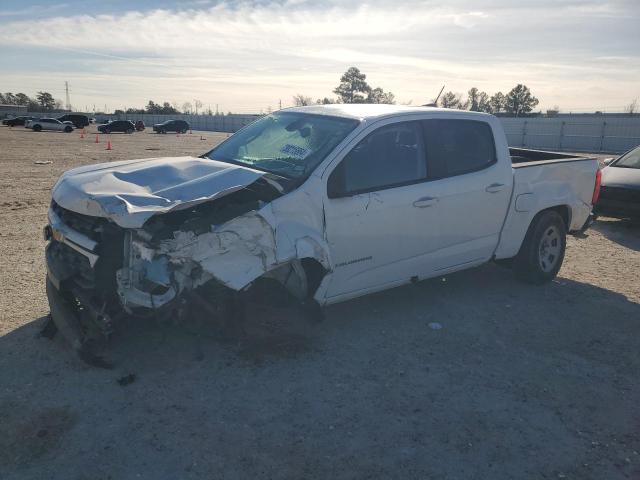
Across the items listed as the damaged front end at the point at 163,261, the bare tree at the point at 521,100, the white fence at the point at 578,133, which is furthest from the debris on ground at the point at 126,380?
the bare tree at the point at 521,100

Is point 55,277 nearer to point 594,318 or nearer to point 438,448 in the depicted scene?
point 438,448

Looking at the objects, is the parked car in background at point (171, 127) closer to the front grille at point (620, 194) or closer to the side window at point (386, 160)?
the front grille at point (620, 194)

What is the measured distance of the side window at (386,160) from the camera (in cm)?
457

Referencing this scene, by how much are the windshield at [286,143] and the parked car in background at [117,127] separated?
160 ft

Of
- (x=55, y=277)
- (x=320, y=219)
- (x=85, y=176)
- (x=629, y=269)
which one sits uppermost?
(x=85, y=176)

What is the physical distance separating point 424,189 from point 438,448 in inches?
97.0

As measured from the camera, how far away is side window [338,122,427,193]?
15.0 ft

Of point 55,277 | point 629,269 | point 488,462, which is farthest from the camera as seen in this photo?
point 629,269

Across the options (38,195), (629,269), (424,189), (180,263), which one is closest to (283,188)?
(180,263)

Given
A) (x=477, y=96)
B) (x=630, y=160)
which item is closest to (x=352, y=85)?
(x=477, y=96)

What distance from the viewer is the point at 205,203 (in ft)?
13.0

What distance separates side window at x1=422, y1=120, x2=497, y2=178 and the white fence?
1257 inches

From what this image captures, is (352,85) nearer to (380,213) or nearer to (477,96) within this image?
(477,96)

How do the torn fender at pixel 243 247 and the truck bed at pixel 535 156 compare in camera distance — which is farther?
the truck bed at pixel 535 156
